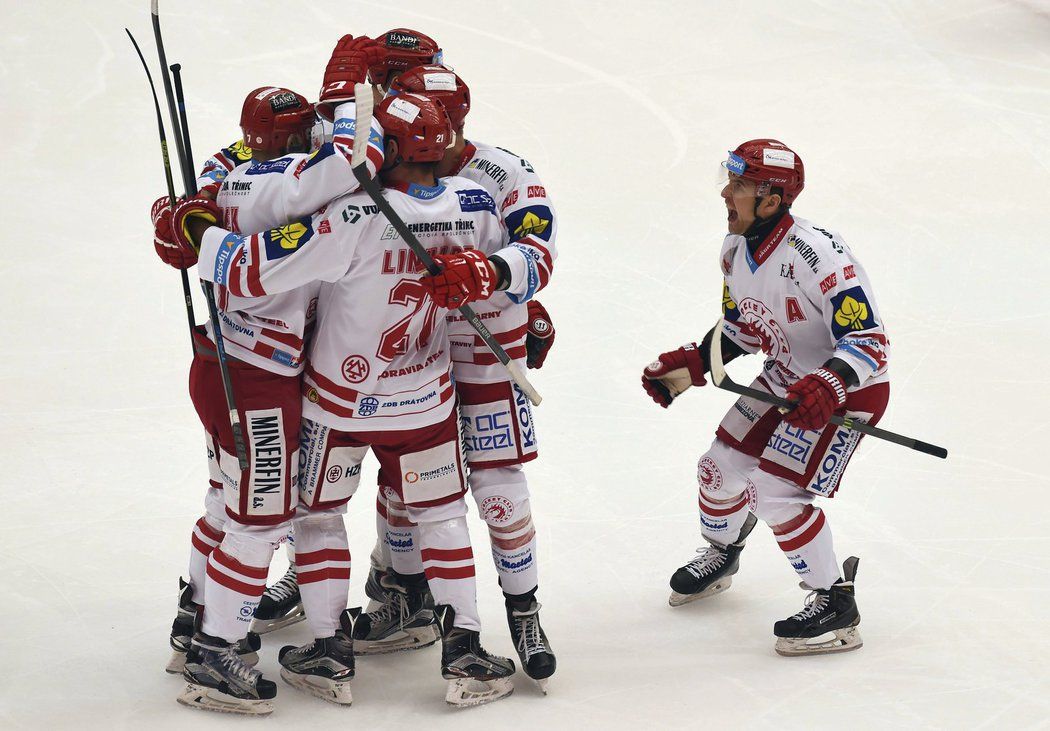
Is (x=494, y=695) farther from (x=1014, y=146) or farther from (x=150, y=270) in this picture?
(x=1014, y=146)

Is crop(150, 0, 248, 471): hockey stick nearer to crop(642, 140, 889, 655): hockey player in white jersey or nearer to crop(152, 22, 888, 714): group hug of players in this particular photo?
crop(152, 22, 888, 714): group hug of players

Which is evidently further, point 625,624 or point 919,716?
point 625,624

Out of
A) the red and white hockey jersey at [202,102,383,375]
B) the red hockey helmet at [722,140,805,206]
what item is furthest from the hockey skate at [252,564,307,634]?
the red hockey helmet at [722,140,805,206]

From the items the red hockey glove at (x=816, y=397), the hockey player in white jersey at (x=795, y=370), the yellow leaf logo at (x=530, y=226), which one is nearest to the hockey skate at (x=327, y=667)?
the yellow leaf logo at (x=530, y=226)

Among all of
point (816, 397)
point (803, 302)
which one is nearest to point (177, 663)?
point (816, 397)

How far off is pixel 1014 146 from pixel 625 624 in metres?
5.34

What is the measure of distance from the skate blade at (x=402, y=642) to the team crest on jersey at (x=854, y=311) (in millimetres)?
1527

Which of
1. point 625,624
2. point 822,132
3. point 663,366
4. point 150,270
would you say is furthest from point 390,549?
point 822,132

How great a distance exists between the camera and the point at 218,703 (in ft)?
11.1

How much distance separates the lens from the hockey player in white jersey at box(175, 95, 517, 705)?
10.1ft

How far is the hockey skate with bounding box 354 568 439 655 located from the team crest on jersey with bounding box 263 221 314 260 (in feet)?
4.23

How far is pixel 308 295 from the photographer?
329cm

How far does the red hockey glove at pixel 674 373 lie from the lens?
407cm

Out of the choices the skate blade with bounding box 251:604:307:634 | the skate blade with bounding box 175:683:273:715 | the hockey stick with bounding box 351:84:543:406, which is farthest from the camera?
the skate blade with bounding box 251:604:307:634
